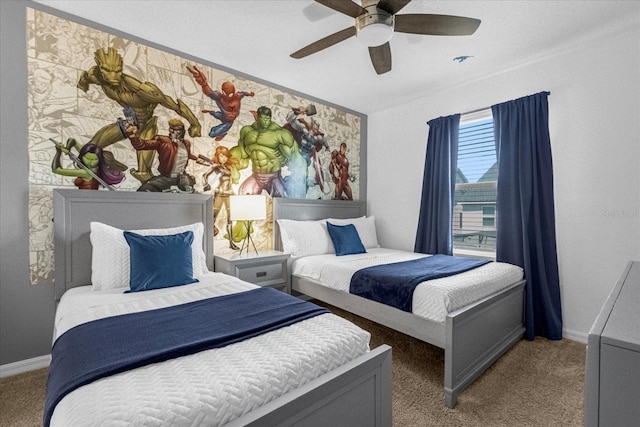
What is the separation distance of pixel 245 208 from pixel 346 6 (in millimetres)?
1813

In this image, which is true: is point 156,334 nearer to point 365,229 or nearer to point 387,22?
point 387,22

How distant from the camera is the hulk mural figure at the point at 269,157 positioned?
10.6ft

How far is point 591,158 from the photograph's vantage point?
259 centimetres

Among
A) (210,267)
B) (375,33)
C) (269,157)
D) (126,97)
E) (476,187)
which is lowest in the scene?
(210,267)

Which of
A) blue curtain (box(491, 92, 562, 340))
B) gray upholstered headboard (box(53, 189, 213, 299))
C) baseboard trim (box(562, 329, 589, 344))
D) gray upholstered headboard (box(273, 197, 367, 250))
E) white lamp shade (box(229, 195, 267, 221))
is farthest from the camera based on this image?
gray upholstered headboard (box(273, 197, 367, 250))

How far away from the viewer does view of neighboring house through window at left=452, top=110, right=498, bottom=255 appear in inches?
130

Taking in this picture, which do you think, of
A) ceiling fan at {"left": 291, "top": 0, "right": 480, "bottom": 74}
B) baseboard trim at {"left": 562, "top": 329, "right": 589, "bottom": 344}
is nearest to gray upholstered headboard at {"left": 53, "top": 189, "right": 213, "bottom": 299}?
ceiling fan at {"left": 291, "top": 0, "right": 480, "bottom": 74}

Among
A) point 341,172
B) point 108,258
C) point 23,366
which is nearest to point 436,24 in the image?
point 341,172

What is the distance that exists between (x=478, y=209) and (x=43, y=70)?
4097mm

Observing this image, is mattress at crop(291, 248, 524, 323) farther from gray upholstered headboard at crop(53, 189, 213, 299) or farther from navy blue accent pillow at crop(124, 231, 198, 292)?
gray upholstered headboard at crop(53, 189, 213, 299)

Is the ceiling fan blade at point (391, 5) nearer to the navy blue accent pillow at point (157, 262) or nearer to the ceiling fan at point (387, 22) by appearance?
the ceiling fan at point (387, 22)

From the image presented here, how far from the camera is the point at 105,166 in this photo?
7.82 feet

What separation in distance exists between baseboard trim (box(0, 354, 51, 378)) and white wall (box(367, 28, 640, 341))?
13.9 ft

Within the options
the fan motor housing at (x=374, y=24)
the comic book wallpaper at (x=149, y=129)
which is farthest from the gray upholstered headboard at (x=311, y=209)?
the fan motor housing at (x=374, y=24)
